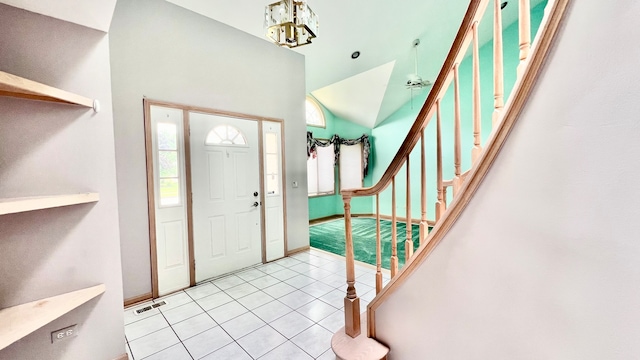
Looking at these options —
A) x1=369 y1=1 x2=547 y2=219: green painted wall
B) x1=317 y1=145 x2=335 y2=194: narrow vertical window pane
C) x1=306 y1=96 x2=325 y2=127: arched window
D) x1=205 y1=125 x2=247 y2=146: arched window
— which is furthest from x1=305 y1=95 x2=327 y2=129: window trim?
x1=205 y1=125 x2=247 y2=146: arched window

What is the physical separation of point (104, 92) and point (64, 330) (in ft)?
4.92

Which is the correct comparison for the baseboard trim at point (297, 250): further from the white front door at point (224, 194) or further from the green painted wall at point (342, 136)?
the green painted wall at point (342, 136)

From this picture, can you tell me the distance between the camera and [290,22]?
1.78m

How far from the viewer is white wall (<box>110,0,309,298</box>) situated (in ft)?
8.20

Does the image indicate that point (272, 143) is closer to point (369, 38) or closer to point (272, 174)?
point (272, 174)

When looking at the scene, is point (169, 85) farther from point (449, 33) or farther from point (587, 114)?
point (449, 33)

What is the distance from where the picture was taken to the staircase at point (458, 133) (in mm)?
964

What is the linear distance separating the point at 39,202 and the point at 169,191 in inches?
64.0

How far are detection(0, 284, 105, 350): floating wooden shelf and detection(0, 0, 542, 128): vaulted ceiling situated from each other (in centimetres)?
164

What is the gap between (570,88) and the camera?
876 mm

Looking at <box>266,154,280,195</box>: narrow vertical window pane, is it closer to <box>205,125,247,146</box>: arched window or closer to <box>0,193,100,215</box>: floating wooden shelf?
<box>205,125,247,146</box>: arched window

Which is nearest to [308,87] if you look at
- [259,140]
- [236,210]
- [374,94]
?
[374,94]

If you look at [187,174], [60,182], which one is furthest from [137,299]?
[60,182]

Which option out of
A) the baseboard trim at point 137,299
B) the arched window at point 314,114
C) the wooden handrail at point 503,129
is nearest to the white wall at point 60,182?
the baseboard trim at point 137,299
